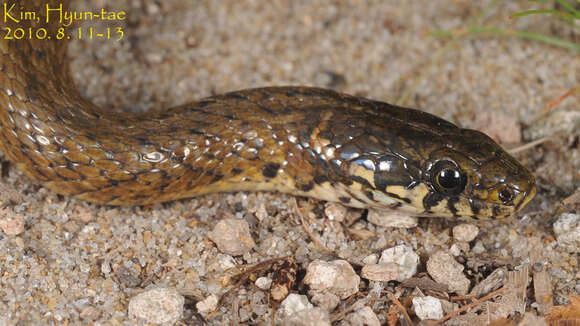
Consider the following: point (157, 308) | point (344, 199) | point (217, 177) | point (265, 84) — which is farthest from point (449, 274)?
point (265, 84)

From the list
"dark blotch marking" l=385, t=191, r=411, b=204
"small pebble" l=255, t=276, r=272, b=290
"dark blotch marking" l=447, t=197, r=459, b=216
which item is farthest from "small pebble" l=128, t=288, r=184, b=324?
"dark blotch marking" l=447, t=197, r=459, b=216

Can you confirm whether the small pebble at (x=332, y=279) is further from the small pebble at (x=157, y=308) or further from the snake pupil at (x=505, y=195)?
the snake pupil at (x=505, y=195)

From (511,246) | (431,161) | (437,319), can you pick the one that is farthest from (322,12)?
(437,319)

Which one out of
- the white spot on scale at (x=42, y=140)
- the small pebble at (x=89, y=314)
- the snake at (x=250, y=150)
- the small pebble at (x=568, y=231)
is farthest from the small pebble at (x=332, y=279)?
the white spot on scale at (x=42, y=140)

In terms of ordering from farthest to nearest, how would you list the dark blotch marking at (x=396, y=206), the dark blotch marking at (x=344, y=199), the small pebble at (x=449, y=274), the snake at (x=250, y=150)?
the dark blotch marking at (x=344, y=199)
the dark blotch marking at (x=396, y=206)
the snake at (x=250, y=150)
the small pebble at (x=449, y=274)

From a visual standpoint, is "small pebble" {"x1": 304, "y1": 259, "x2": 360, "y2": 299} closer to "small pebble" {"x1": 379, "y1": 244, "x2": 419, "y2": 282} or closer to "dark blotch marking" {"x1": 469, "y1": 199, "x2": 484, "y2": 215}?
"small pebble" {"x1": 379, "y1": 244, "x2": 419, "y2": 282}

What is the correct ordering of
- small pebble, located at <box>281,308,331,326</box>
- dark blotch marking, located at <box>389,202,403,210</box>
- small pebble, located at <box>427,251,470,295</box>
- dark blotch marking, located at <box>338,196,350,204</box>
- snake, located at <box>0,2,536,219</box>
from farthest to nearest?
dark blotch marking, located at <box>338,196,350,204</box>, dark blotch marking, located at <box>389,202,403,210</box>, snake, located at <box>0,2,536,219</box>, small pebble, located at <box>427,251,470,295</box>, small pebble, located at <box>281,308,331,326</box>
